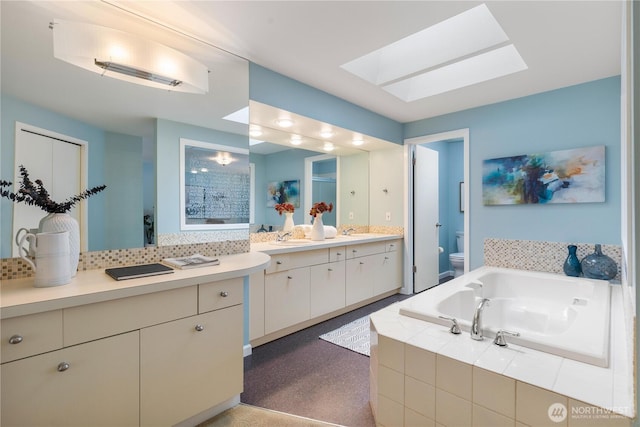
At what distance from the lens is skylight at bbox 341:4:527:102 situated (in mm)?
2047

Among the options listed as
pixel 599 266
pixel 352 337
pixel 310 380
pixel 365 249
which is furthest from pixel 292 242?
pixel 599 266

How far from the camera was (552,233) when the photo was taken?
2.81 meters

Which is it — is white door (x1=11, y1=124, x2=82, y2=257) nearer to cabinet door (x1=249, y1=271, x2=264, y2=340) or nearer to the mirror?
the mirror

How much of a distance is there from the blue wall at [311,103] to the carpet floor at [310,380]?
2.02 meters

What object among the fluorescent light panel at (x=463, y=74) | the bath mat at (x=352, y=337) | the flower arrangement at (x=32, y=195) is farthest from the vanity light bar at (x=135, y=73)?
the bath mat at (x=352, y=337)

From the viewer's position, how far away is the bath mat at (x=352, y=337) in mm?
2451

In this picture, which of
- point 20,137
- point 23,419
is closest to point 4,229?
point 20,137

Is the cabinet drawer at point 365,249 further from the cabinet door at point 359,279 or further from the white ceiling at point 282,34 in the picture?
the white ceiling at point 282,34

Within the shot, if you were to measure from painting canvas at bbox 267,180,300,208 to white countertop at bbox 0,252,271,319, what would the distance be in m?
1.35

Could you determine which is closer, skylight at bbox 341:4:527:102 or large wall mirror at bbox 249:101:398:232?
skylight at bbox 341:4:527:102

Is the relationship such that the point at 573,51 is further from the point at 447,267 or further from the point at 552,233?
the point at 447,267

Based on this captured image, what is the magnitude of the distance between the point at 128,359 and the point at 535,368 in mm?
1706

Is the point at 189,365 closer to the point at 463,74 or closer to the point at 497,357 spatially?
the point at 497,357

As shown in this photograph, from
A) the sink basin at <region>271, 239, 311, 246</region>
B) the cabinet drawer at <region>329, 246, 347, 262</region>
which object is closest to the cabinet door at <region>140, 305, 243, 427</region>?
the sink basin at <region>271, 239, 311, 246</region>
